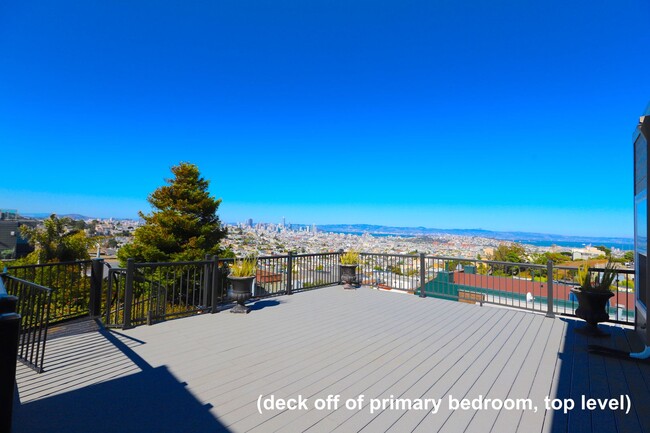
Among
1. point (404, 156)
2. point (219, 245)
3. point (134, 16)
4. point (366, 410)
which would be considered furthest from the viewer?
point (404, 156)

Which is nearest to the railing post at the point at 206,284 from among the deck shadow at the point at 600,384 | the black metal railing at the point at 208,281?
the black metal railing at the point at 208,281

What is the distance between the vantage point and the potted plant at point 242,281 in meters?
4.99

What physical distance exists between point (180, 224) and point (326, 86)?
10.3 meters

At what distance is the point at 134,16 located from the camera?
359 inches

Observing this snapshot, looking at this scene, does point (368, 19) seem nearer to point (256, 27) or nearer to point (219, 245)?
point (256, 27)

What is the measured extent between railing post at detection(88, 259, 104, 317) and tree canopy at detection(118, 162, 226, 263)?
8.98 meters

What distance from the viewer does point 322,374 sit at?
9.29 ft

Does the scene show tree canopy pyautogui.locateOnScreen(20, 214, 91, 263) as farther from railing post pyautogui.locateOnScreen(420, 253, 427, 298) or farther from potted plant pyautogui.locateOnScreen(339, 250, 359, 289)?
railing post pyautogui.locateOnScreen(420, 253, 427, 298)

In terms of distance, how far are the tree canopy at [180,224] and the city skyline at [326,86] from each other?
0.80m

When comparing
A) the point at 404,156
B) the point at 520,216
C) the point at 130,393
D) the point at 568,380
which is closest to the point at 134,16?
the point at 130,393

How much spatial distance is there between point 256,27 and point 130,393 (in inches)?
459

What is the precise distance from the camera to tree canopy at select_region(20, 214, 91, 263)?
1227 centimetres

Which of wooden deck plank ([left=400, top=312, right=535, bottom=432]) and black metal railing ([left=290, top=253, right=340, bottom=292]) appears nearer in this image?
wooden deck plank ([left=400, top=312, right=535, bottom=432])

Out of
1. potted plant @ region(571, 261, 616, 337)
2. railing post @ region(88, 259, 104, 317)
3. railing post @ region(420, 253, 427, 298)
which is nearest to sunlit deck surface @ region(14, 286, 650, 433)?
potted plant @ region(571, 261, 616, 337)
